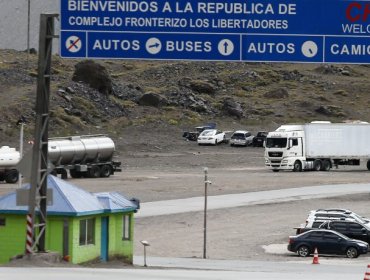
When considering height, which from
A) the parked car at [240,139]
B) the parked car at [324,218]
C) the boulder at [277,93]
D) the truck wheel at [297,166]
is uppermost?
the boulder at [277,93]

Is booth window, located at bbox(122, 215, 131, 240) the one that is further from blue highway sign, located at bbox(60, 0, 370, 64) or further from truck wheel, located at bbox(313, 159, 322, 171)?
truck wheel, located at bbox(313, 159, 322, 171)

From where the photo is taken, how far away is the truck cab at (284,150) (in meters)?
77.3

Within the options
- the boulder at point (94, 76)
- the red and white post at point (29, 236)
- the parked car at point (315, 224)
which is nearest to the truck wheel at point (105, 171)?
the parked car at point (315, 224)

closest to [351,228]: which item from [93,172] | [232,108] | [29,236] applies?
[29,236]

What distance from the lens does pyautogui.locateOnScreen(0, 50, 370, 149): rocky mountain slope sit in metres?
92.1

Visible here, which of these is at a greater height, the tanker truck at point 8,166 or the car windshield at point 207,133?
the car windshield at point 207,133

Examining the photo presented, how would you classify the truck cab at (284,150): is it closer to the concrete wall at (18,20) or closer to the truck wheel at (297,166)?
the truck wheel at (297,166)

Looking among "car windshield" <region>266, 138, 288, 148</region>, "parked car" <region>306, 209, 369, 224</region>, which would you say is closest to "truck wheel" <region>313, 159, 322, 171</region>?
"car windshield" <region>266, 138, 288, 148</region>

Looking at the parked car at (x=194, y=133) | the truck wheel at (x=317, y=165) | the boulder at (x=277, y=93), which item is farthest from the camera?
the boulder at (x=277, y=93)

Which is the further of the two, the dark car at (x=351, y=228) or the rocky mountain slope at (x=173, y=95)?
the rocky mountain slope at (x=173, y=95)

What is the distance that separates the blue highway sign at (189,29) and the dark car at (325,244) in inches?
710

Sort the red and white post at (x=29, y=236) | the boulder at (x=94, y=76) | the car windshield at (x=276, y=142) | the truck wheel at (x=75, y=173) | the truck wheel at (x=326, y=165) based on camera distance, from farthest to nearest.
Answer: the boulder at (x=94, y=76)
the truck wheel at (x=326, y=165)
the car windshield at (x=276, y=142)
the truck wheel at (x=75, y=173)
the red and white post at (x=29, y=236)

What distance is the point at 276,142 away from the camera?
7769 cm

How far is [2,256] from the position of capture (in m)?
31.3
